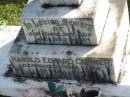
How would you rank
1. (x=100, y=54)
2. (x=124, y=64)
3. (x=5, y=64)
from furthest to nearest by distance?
(x=5, y=64), (x=124, y=64), (x=100, y=54)

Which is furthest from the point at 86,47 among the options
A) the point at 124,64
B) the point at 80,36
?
the point at 124,64

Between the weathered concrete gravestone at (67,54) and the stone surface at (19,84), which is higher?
the weathered concrete gravestone at (67,54)

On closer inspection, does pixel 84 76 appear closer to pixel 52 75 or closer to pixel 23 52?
pixel 52 75

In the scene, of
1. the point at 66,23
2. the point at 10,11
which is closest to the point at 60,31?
the point at 66,23

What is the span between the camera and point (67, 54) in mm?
6363

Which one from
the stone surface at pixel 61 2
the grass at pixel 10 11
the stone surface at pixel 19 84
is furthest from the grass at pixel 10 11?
the stone surface at pixel 61 2

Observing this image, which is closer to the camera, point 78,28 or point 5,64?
point 78,28

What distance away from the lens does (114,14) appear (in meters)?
6.88

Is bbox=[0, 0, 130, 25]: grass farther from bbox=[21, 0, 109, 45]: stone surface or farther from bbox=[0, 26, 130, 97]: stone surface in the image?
bbox=[21, 0, 109, 45]: stone surface

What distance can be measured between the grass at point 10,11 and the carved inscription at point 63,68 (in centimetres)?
205

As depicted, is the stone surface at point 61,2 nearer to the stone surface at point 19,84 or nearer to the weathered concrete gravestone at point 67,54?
the weathered concrete gravestone at point 67,54

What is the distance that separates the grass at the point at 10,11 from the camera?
8.70 meters

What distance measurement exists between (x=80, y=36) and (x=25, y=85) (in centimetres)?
117

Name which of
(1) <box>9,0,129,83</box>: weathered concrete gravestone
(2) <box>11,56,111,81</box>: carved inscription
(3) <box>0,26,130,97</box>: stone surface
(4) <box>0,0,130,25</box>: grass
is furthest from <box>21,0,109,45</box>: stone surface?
(4) <box>0,0,130,25</box>: grass
